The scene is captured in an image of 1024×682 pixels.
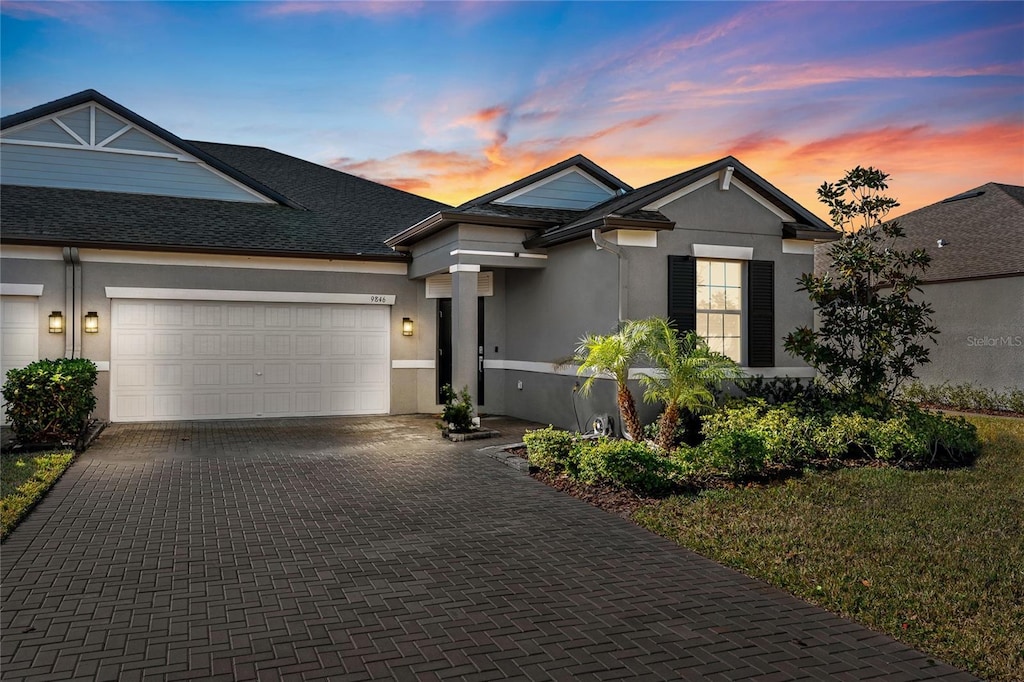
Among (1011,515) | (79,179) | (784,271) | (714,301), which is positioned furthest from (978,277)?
(79,179)

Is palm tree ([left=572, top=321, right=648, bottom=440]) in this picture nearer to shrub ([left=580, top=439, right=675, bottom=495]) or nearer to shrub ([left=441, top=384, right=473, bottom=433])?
shrub ([left=580, top=439, right=675, bottom=495])

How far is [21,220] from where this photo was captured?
13.7m

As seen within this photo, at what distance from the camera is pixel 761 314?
1247cm

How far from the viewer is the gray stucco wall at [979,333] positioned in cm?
1612

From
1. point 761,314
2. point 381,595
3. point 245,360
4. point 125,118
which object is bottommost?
point 381,595

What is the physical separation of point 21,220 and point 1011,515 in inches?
612

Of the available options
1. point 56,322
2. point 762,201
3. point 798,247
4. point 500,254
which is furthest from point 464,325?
A: point 56,322

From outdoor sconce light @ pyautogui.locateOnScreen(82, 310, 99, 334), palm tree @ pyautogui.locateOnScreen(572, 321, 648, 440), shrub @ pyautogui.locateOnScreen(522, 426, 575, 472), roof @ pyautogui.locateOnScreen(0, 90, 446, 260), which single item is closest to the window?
palm tree @ pyautogui.locateOnScreen(572, 321, 648, 440)

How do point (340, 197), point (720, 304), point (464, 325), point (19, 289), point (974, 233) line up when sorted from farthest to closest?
point (974, 233), point (340, 197), point (19, 289), point (464, 325), point (720, 304)

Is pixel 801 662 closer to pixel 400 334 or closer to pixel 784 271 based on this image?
pixel 784 271

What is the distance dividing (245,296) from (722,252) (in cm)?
896

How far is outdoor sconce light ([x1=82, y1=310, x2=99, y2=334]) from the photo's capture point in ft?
45.3

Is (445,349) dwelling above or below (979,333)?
below

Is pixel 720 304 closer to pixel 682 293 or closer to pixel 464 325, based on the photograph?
pixel 682 293
